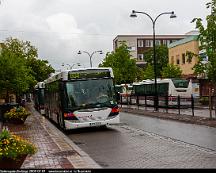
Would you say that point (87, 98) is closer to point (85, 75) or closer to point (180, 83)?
point (85, 75)

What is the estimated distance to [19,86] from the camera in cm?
3441

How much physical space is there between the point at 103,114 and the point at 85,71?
2163 millimetres

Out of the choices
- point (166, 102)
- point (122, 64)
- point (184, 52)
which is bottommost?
point (166, 102)

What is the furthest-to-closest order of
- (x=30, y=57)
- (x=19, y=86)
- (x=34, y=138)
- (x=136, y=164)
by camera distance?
(x=30, y=57)
(x=19, y=86)
(x=34, y=138)
(x=136, y=164)

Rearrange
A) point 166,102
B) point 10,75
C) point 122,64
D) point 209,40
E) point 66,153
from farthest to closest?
point 122,64 < point 166,102 < point 10,75 < point 209,40 < point 66,153

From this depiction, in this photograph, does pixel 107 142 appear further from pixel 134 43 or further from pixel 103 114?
pixel 134 43

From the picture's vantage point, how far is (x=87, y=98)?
21062 mm

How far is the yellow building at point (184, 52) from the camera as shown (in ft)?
184

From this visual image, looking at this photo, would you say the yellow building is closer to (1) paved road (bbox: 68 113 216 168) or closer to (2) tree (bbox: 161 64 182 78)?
(2) tree (bbox: 161 64 182 78)

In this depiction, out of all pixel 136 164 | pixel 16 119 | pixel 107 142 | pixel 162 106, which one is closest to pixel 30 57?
pixel 162 106

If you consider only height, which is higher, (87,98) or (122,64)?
(122,64)

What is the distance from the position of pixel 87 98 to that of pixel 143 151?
7.59 meters

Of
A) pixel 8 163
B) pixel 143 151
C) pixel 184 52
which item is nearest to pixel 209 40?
pixel 143 151

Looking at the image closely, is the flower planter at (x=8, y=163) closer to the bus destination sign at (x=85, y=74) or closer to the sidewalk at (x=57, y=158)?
the sidewalk at (x=57, y=158)
